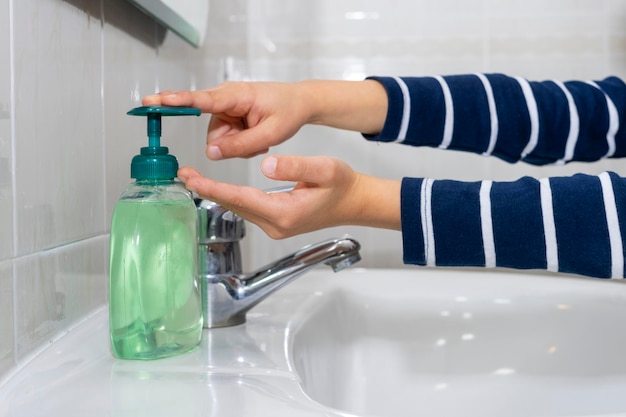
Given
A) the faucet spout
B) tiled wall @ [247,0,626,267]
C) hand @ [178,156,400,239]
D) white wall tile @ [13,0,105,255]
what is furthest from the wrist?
tiled wall @ [247,0,626,267]

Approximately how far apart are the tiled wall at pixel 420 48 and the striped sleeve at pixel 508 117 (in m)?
0.29

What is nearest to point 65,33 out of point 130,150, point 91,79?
point 91,79

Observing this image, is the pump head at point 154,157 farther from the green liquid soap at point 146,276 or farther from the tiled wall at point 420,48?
the tiled wall at point 420,48

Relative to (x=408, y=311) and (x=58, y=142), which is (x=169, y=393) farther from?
(x=408, y=311)

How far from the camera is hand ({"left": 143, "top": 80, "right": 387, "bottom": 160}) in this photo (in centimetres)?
58

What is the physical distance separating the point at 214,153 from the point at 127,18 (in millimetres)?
218

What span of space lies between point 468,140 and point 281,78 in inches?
17.8

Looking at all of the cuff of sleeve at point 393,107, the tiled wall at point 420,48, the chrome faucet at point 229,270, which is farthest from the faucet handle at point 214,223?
the tiled wall at point 420,48

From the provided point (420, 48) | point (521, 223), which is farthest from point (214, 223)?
point (420, 48)

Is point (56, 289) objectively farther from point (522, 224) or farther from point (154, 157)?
point (522, 224)

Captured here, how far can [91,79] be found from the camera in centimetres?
60

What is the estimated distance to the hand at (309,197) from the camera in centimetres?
49

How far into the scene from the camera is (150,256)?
50 centimetres

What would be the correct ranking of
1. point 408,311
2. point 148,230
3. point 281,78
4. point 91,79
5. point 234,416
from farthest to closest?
point 281,78 → point 408,311 → point 91,79 → point 148,230 → point 234,416
